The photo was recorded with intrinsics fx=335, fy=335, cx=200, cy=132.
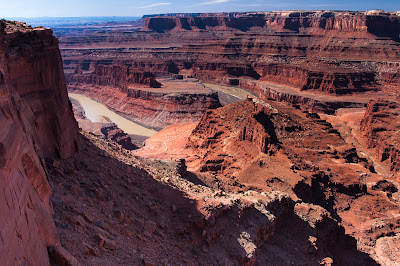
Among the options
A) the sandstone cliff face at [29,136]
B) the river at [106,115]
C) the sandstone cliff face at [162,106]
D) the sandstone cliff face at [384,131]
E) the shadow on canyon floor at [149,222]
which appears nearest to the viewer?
the sandstone cliff face at [29,136]

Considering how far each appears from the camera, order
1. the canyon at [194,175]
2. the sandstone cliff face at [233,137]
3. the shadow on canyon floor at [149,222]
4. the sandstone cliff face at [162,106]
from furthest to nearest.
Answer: the sandstone cliff face at [162,106] < the sandstone cliff face at [233,137] < the shadow on canyon floor at [149,222] < the canyon at [194,175]

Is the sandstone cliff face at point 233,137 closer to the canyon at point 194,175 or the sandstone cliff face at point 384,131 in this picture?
the canyon at point 194,175

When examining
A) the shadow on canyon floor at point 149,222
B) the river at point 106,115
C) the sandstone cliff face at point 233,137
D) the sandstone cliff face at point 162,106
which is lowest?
the river at point 106,115

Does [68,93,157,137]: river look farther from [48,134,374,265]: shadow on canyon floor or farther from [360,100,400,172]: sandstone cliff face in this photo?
[48,134,374,265]: shadow on canyon floor

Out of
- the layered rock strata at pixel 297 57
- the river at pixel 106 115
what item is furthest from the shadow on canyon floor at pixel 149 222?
the layered rock strata at pixel 297 57

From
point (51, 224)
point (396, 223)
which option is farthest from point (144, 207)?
point (396, 223)

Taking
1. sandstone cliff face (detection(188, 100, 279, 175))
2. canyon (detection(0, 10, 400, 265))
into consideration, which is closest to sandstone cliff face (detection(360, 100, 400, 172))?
canyon (detection(0, 10, 400, 265))

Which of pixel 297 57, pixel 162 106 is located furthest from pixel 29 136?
pixel 297 57

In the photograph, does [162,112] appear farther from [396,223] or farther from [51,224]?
[51,224]
